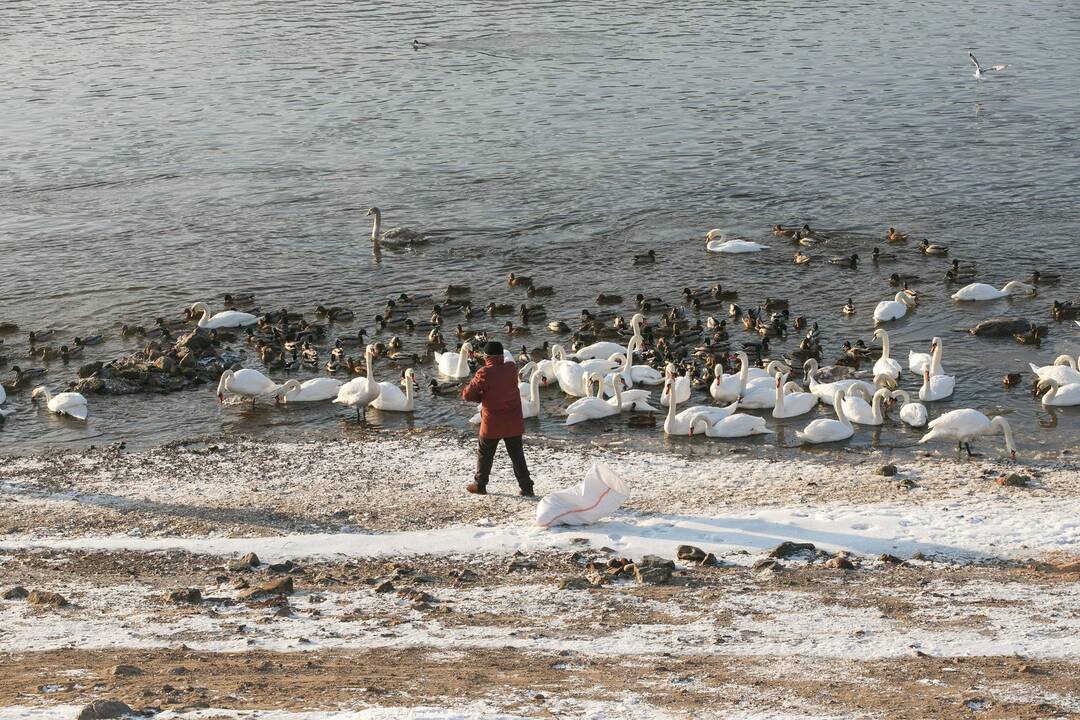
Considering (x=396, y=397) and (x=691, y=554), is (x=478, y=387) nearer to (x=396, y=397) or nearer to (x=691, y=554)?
(x=691, y=554)

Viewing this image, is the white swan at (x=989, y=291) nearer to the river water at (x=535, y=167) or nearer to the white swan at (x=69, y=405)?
the river water at (x=535, y=167)

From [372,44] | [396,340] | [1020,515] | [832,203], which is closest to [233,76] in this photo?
[372,44]

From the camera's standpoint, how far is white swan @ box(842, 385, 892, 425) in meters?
16.8

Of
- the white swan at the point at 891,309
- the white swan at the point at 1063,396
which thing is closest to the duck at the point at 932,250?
the white swan at the point at 891,309

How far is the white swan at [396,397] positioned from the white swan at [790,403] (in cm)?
469

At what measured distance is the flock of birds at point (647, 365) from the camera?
17047 millimetres

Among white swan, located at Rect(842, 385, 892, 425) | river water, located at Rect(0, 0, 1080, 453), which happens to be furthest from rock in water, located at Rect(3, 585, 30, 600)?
white swan, located at Rect(842, 385, 892, 425)

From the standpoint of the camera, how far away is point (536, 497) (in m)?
14.4

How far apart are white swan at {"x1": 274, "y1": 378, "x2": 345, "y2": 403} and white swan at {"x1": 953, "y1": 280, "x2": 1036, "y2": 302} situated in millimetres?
9886

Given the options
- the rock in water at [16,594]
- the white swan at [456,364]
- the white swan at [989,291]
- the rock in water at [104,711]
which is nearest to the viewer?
the rock in water at [104,711]

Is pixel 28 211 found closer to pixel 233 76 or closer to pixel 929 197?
pixel 233 76

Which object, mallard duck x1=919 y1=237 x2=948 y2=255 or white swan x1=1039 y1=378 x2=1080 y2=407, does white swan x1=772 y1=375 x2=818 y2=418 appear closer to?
white swan x1=1039 y1=378 x2=1080 y2=407

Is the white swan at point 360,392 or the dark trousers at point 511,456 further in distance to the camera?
the white swan at point 360,392

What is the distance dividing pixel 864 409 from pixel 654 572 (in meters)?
6.01
